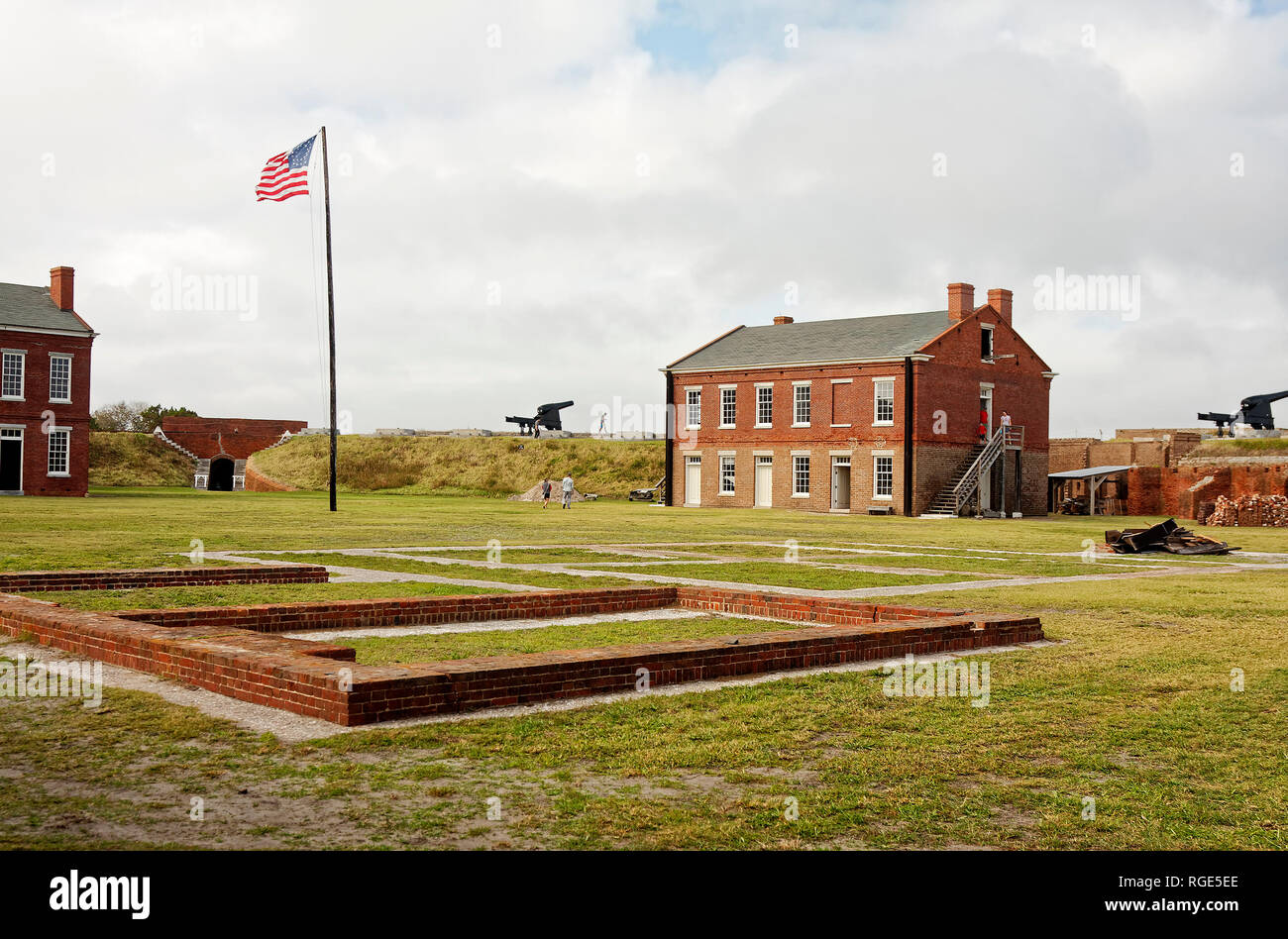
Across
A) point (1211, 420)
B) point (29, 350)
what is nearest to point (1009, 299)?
point (1211, 420)

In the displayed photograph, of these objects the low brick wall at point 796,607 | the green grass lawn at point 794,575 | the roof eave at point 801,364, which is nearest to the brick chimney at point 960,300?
the roof eave at point 801,364

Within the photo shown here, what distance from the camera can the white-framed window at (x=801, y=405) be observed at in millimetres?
49969

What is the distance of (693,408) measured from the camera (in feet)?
179

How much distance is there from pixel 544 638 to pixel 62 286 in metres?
49.8

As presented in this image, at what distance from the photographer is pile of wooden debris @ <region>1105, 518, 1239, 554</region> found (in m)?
25.6

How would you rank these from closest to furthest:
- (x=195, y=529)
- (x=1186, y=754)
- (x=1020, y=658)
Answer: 1. (x=1186, y=754)
2. (x=1020, y=658)
3. (x=195, y=529)

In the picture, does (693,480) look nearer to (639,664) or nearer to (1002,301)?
(1002,301)

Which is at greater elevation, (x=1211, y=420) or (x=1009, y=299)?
(x=1009, y=299)

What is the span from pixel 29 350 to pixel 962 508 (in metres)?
39.9

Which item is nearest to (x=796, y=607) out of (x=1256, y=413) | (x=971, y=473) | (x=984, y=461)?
(x=971, y=473)

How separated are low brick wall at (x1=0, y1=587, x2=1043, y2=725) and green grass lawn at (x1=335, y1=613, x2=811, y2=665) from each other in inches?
29.9

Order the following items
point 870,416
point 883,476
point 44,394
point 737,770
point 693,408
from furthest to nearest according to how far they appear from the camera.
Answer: point 693,408
point 44,394
point 870,416
point 883,476
point 737,770
